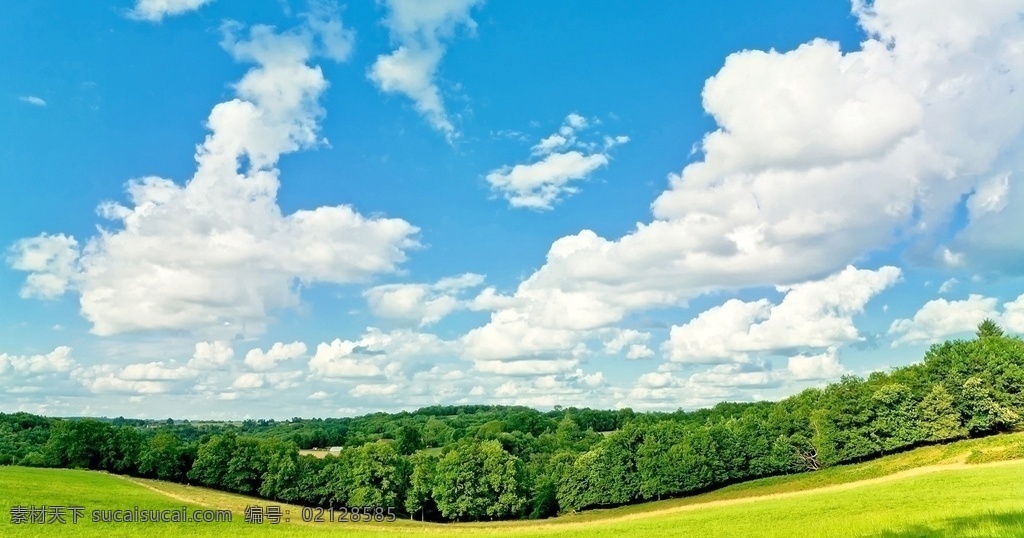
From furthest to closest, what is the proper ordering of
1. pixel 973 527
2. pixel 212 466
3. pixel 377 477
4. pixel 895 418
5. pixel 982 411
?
pixel 212 466, pixel 377 477, pixel 895 418, pixel 982 411, pixel 973 527

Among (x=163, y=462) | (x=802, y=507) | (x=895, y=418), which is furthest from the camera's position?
(x=163, y=462)

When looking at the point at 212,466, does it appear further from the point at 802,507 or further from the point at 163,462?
the point at 802,507

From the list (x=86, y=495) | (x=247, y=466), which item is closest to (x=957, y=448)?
(x=86, y=495)

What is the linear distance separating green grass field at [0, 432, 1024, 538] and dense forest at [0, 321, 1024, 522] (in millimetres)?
9070

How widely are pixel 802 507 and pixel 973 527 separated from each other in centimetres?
3580

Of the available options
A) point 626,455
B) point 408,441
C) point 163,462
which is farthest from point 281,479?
point 626,455

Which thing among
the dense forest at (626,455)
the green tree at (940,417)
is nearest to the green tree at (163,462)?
the dense forest at (626,455)

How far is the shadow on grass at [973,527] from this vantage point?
41.6ft

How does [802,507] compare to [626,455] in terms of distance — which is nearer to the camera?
[802,507]

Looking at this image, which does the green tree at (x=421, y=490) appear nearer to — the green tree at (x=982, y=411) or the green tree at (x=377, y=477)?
the green tree at (x=377, y=477)

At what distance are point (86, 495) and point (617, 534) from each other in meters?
67.2

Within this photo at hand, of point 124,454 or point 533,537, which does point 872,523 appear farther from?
point 124,454

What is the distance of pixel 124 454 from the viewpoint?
436ft

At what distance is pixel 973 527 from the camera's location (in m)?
14.4
